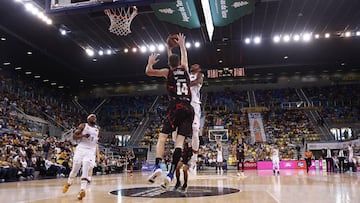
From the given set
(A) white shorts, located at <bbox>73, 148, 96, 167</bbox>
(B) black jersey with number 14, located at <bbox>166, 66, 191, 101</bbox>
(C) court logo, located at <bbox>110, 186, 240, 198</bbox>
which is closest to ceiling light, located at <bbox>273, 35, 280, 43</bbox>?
(C) court logo, located at <bbox>110, 186, 240, 198</bbox>

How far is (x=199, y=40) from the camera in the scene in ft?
86.5

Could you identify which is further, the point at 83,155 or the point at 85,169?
Result: the point at 83,155

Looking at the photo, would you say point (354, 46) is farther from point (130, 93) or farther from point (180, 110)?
point (180, 110)

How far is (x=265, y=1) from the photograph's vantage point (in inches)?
756

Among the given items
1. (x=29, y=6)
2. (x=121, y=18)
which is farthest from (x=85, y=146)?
(x=29, y=6)

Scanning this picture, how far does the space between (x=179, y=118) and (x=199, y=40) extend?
2185 centimetres

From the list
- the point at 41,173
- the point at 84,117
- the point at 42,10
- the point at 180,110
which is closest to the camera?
the point at 180,110

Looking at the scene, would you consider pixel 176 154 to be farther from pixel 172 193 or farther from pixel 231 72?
pixel 231 72

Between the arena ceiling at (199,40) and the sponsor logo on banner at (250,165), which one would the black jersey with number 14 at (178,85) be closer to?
the arena ceiling at (199,40)

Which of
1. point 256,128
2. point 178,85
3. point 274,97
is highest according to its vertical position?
point 274,97

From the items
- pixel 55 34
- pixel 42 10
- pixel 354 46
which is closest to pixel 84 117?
pixel 55 34

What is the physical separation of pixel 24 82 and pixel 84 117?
27.0 feet

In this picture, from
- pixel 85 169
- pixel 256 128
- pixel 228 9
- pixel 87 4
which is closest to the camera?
pixel 85 169

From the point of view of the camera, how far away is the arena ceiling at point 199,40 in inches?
826
